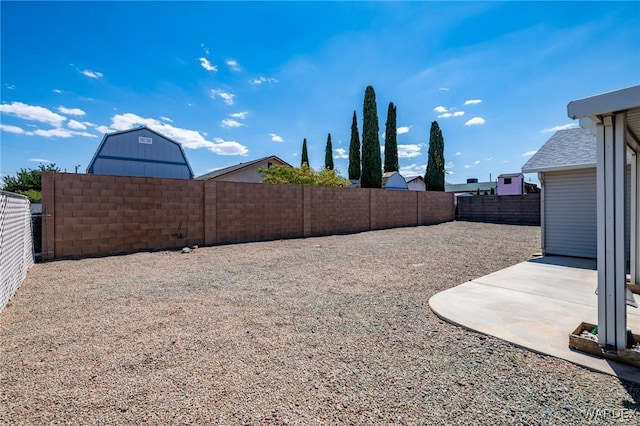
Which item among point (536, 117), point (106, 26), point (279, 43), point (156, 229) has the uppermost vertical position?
point (279, 43)

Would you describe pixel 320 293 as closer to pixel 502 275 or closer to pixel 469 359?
pixel 469 359

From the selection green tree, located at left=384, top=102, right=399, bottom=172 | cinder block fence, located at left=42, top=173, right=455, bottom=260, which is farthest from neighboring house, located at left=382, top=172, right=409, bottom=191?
cinder block fence, located at left=42, top=173, right=455, bottom=260

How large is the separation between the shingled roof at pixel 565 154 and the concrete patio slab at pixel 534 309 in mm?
2692

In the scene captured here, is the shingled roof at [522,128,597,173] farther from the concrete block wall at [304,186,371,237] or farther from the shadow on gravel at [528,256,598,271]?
the concrete block wall at [304,186,371,237]

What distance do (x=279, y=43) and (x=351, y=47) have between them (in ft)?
8.43

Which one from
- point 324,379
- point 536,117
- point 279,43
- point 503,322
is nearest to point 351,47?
point 279,43

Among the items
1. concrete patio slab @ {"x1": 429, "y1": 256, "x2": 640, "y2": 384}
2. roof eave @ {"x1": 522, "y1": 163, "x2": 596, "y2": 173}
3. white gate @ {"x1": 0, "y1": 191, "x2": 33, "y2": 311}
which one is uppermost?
roof eave @ {"x1": 522, "y1": 163, "x2": 596, "y2": 173}

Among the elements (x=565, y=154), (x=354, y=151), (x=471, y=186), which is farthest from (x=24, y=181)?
(x=471, y=186)

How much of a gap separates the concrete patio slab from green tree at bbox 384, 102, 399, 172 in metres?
22.5

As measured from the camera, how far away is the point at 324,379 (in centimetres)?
222

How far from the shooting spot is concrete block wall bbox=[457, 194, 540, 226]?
1700 centimetres

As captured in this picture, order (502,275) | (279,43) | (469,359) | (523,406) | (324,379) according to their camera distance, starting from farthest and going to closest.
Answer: (279,43)
(502,275)
(469,359)
(324,379)
(523,406)

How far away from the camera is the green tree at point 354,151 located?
89.9 feet

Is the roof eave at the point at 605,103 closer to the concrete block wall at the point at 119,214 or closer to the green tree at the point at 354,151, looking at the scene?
the concrete block wall at the point at 119,214
